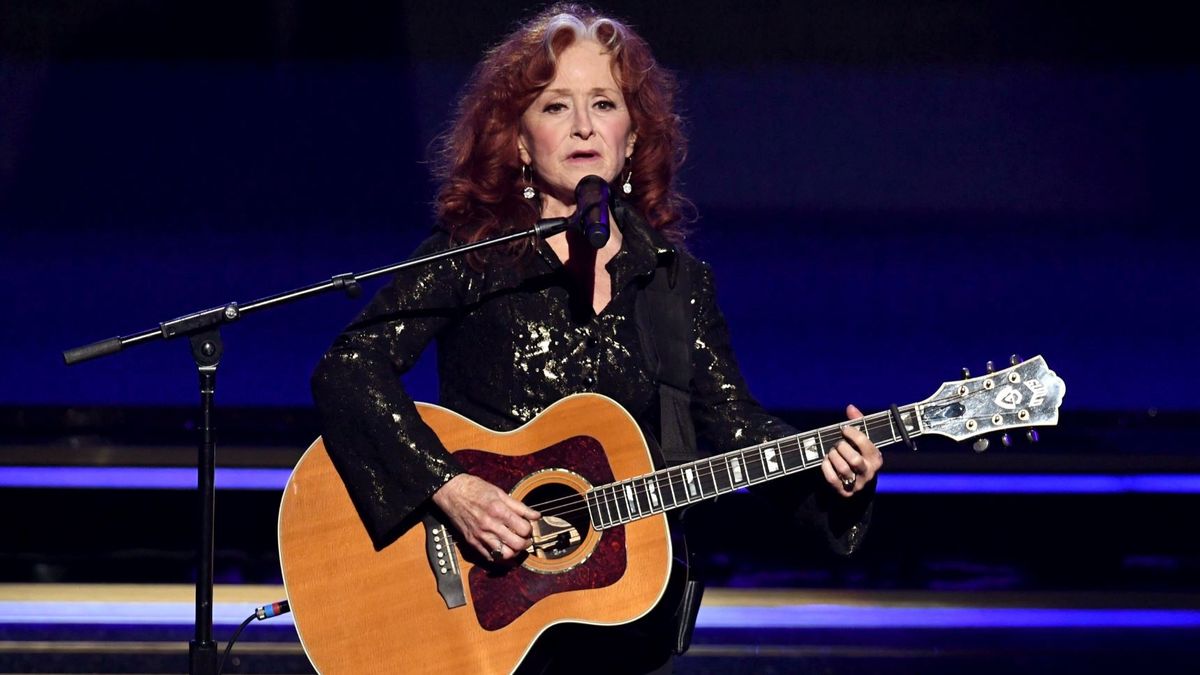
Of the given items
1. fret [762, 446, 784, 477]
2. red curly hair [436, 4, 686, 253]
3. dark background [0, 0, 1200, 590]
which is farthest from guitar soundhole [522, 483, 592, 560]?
dark background [0, 0, 1200, 590]

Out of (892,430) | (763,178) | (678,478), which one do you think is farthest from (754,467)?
(763,178)

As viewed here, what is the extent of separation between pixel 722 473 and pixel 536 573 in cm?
39

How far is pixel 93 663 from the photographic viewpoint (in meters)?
3.97

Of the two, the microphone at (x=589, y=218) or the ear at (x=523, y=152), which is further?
the ear at (x=523, y=152)

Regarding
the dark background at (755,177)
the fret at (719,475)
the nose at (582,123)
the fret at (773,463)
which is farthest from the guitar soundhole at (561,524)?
the dark background at (755,177)

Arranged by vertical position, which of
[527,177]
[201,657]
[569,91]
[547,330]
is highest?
[569,91]

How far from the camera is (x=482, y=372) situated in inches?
103

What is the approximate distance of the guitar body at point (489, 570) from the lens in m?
2.44

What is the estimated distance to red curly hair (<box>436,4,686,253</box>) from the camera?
2.71m

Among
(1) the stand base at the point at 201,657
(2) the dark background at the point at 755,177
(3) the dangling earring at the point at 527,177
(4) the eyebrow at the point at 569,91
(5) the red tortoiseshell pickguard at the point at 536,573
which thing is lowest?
(1) the stand base at the point at 201,657

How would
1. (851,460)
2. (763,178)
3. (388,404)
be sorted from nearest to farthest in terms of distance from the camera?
(851,460), (388,404), (763,178)

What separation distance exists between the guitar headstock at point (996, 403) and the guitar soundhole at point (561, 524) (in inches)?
25.6

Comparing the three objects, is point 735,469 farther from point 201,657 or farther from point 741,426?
point 201,657

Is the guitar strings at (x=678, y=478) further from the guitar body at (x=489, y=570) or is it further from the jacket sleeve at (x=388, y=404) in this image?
the jacket sleeve at (x=388, y=404)
